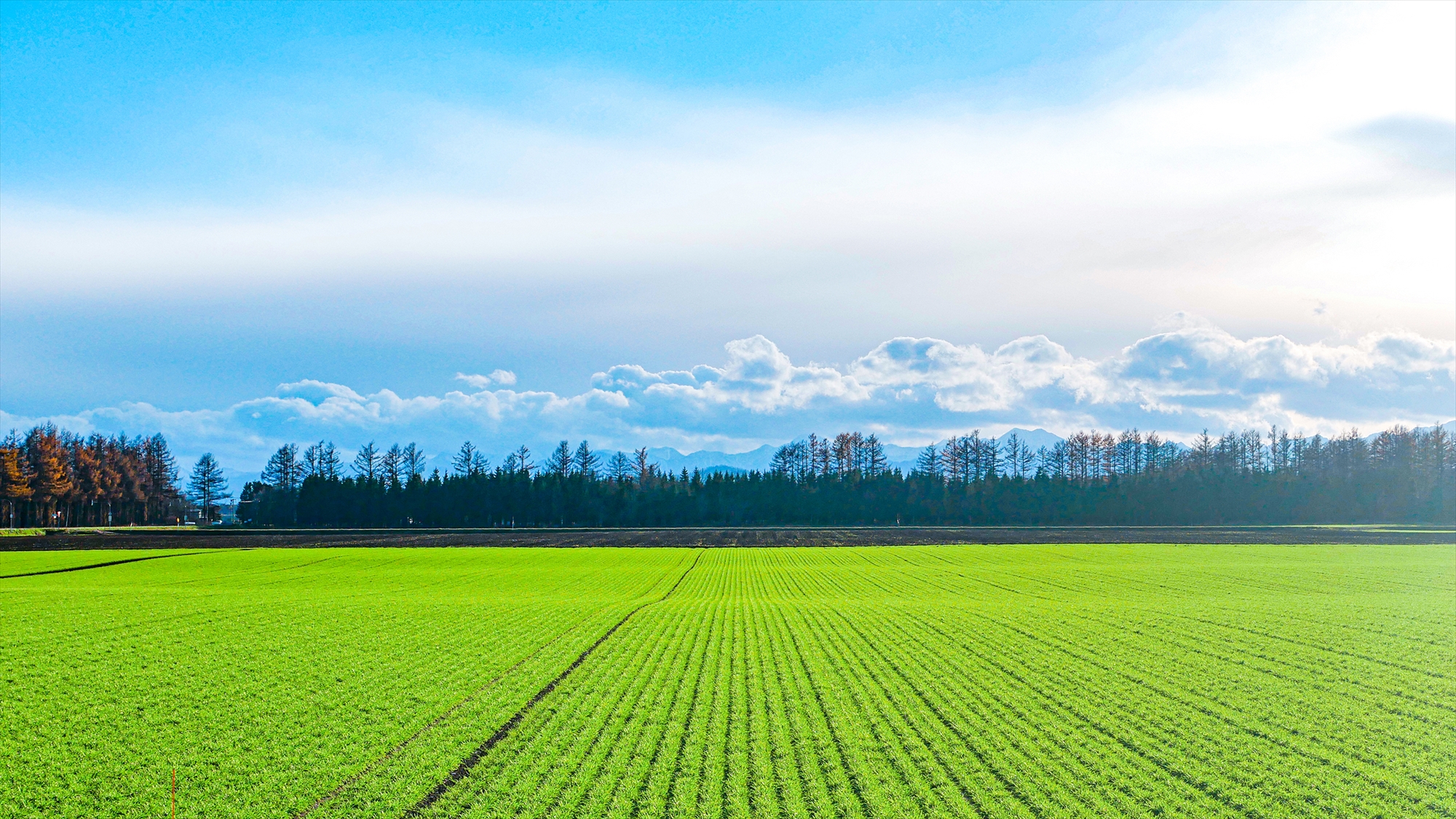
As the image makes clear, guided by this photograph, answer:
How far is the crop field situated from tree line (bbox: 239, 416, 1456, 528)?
314 feet

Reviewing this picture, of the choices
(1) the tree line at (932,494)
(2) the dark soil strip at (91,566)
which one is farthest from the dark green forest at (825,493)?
(2) the dark soil strip at (91,566)

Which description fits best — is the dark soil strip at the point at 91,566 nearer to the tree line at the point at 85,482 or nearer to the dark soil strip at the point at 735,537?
the dark soil strip at the point at 735,537

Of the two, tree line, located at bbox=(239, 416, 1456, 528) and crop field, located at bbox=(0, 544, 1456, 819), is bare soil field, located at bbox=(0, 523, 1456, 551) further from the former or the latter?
crop field, located at bbox=(0, 544, 1456, 819)

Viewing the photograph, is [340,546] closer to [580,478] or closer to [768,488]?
[580,478]

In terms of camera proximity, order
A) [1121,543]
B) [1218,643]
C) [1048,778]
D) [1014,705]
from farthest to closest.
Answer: [1121,543] → [1218,643] → [1014,705] → [1048,778]

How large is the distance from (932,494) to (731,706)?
401 ft

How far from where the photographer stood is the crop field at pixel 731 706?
1195 centimetres

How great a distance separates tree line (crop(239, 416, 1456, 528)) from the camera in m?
127

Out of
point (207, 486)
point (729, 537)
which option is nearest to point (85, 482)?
point (207, 486)

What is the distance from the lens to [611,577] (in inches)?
1930

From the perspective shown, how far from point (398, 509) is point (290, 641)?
118 meters

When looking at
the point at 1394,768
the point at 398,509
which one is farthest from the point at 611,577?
the point at 398,509

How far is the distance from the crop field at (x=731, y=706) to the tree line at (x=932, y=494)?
95859mm

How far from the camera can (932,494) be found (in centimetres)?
13375
